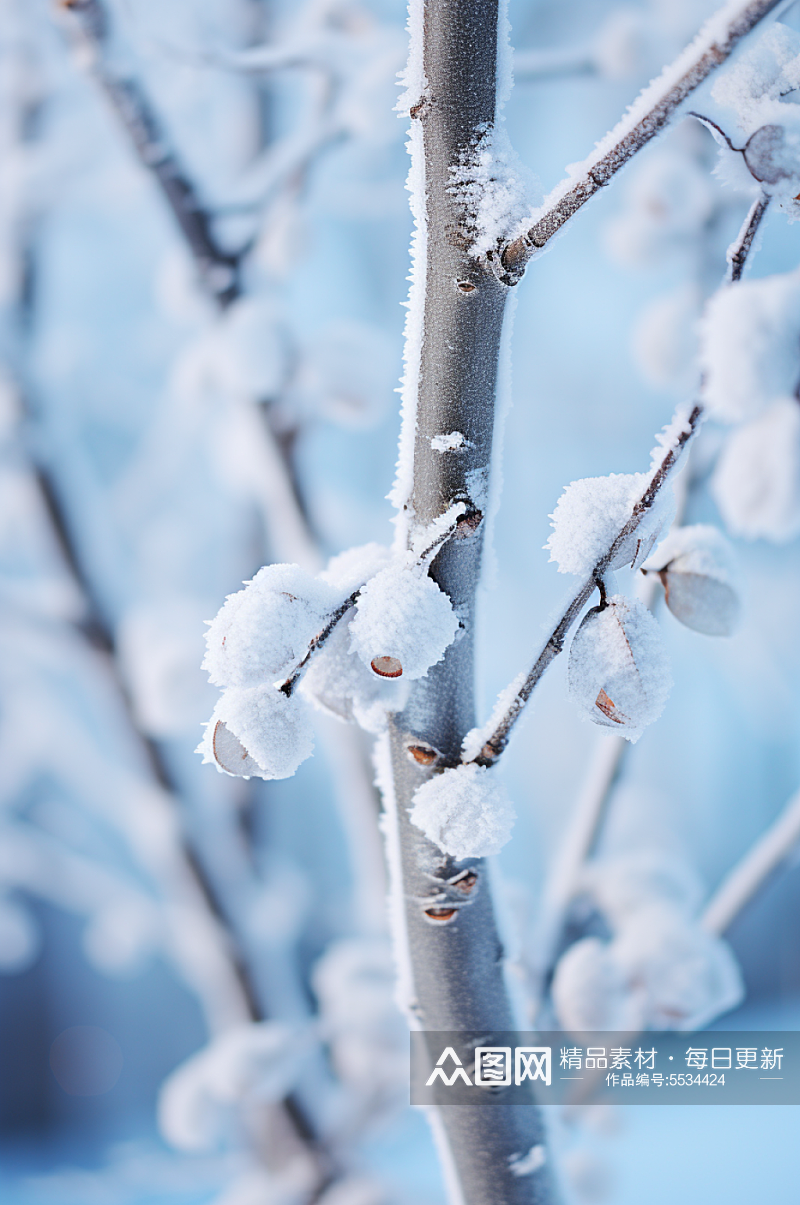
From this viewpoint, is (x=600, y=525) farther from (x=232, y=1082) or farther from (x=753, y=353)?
(x=232, y=1082)

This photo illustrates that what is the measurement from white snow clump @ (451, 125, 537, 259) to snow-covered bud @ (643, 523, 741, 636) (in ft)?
0.34

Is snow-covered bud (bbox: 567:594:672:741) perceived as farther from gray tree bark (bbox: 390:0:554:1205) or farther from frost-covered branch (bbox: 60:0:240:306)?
frost-covered branch (bbox: 60:0:240:306)

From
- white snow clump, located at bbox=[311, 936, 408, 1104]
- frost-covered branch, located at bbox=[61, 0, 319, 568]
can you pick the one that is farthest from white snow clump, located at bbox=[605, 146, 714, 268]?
white snow clump, located at bbox=[311, 936, 408, 1104]

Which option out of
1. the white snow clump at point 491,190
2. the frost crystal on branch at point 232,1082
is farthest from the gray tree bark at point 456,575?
the frost crystal on branch at point 232,1082

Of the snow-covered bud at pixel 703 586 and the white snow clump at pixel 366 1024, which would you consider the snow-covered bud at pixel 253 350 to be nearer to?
the snow-covered bud at pixel 703 586

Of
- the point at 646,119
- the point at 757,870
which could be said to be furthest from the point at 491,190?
the point at 757,870

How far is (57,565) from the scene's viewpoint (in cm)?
65

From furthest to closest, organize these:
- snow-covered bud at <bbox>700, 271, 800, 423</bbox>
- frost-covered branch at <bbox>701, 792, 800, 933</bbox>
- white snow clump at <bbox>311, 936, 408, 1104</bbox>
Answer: white snow clump at <bbox>311, 936, 408, 1104</bbox> → frost-covered branch at <bbox>701, 792, 800, 933</bbox> → snow-covered bud at <bbox>700, 271, 800, 423</bbox>

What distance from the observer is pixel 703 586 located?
22 cm

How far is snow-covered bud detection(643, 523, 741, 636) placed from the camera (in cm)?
22

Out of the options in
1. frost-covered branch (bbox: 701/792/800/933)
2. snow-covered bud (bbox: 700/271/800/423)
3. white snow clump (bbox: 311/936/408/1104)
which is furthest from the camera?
white snow clump (bbox: 311/936/408/1104)

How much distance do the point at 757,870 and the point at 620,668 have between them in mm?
289

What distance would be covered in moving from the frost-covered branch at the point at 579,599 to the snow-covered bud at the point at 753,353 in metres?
0.03

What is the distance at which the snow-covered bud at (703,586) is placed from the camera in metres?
0.22
